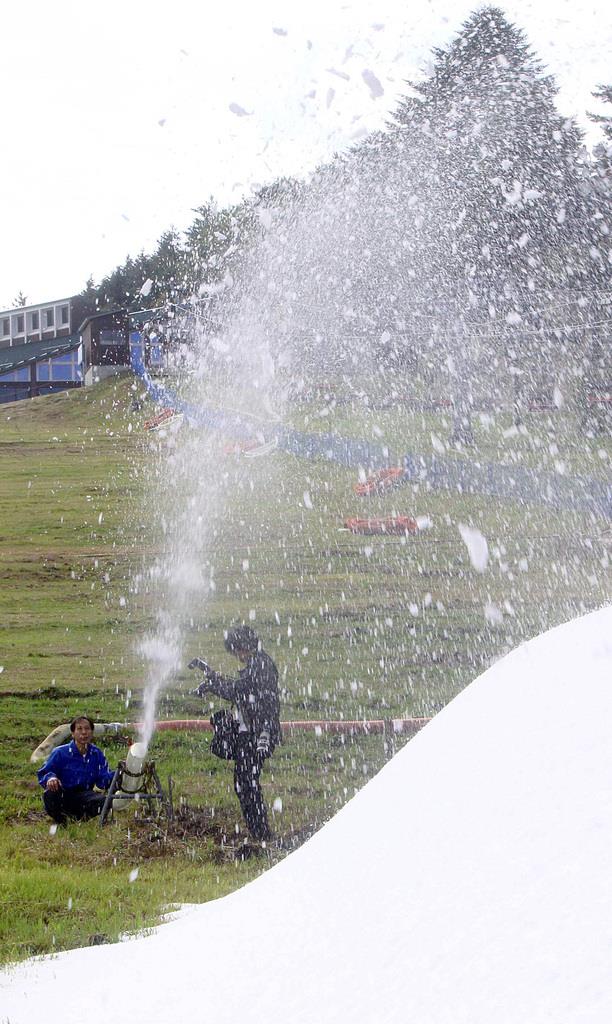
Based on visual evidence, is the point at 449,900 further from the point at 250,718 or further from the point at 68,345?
the point at 68,345

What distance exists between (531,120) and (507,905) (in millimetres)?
26799

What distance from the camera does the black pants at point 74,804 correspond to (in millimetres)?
7828

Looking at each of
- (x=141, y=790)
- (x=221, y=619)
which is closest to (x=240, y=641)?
(x=141, y=790)

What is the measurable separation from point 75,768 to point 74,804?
26 centimetres

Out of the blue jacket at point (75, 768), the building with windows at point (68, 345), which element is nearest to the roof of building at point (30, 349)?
the building with windows at point (68, 345)

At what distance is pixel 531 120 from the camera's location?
87.1 ft

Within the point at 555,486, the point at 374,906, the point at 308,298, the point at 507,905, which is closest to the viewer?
the point at 507,905

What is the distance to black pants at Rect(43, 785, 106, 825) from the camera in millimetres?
Result: 7828

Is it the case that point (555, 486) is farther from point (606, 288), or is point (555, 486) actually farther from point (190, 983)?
point (190, 983)

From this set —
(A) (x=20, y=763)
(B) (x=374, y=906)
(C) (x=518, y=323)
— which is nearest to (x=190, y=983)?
(B) (x=374, y=906)

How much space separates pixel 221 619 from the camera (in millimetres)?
14008

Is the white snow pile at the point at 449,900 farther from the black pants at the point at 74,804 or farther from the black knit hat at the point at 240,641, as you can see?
the black pants at the point at 74,804

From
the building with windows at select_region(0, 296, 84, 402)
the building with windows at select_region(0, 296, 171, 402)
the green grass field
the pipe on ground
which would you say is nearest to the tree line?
the building with windows at select_region(0, 296, 171, 402)

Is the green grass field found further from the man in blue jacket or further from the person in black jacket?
the person in black jacket
